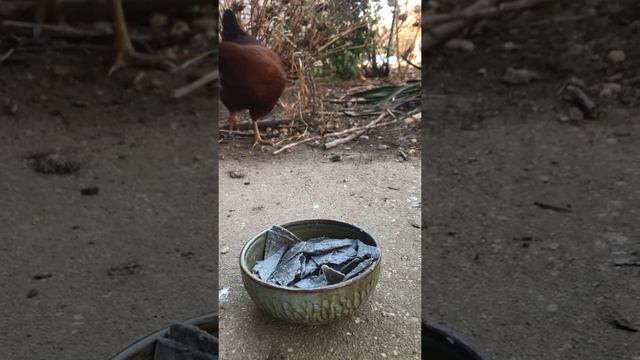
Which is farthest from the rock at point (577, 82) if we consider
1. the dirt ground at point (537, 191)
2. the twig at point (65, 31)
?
the twig at point (65, 31)

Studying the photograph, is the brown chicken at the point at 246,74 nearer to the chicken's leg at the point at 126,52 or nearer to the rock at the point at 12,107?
the chicken's leg at the point at 126,52

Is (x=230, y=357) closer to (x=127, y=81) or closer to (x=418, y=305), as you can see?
(x=418, y=305)

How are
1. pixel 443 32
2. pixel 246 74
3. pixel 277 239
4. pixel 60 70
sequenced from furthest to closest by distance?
pixel 60 70
pixel 443 32
pixel 277 239
pixel 246 74

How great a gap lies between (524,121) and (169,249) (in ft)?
2.13

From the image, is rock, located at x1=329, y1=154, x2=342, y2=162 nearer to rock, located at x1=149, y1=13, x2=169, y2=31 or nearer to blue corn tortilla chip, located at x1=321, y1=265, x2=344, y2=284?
blue corn tortilla chip, located at x1=321, y1=265, x2=344, y2=284

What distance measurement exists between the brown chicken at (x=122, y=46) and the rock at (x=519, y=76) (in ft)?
1.90

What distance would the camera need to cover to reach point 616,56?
1141 mm

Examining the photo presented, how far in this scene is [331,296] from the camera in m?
0.64

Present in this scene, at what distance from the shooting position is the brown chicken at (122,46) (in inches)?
29.5

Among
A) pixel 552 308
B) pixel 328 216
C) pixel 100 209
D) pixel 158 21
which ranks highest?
pixel 158 21

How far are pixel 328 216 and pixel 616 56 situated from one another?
2.49 ft

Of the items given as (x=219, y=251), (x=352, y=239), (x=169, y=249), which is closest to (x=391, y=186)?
(x=352, y=239)

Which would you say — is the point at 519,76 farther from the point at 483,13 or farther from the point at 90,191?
the point at 90,191

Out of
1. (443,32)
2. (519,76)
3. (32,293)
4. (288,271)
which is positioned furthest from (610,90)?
(32,293)
